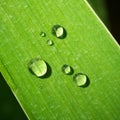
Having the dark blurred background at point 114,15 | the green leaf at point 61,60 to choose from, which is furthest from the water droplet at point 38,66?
the dark blurred background at point 114,15

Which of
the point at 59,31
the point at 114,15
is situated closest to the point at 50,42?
the point at 59,31

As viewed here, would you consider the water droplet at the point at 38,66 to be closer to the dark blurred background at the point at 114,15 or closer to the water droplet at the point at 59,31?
the water droplet at the point at 59,31

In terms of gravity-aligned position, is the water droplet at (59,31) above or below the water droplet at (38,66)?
above

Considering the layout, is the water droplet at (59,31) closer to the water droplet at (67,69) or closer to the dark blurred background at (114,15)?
the water droplet at (67,69)

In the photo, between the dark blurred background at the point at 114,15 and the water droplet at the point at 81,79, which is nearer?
the water droplet at the point at 81,79

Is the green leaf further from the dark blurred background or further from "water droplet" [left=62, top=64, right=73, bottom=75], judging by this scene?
the dark blurred background

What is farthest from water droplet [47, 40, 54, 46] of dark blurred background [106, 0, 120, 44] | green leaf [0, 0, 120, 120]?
dark blurred background [106, 0, 120, 44]

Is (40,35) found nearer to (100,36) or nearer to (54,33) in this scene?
(54,33)

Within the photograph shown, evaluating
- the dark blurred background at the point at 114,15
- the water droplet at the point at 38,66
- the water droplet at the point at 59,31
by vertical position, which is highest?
the dark blurred background at the point at 114,15
